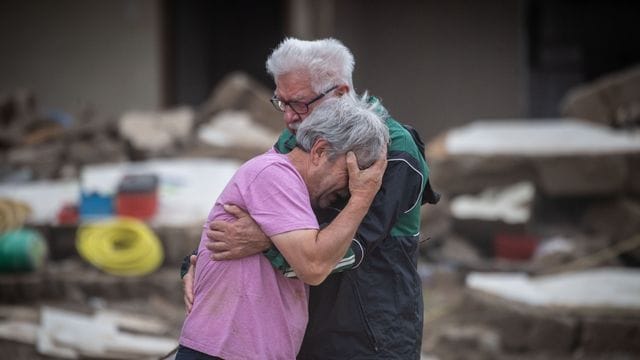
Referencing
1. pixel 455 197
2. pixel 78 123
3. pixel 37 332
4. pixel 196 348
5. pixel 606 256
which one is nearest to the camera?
pixel 196 348

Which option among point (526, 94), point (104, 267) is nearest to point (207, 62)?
point (526, 94)

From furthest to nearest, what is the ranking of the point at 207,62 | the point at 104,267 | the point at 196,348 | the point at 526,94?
the point at 207,62
the point at 526,94
the point at 104,267
the point at 196,348

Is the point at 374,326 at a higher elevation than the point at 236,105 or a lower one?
higher

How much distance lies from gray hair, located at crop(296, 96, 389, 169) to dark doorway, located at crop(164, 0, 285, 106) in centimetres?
994

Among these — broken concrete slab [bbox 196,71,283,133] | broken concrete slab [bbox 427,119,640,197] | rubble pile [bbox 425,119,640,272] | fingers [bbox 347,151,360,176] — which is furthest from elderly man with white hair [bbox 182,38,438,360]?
broken concrete slab [bbox 196,71,283,133]

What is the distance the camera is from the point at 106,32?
12.3 m

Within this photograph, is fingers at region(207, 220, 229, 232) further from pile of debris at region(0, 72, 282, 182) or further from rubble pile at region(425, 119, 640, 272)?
pile of debris at region(0, 72, 282, 182)

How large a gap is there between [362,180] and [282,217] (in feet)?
0.89

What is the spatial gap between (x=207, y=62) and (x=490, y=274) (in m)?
6.73

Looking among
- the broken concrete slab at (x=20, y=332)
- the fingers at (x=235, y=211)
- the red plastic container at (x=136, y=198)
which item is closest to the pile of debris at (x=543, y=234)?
the red plastic container at (x=136, y=198)

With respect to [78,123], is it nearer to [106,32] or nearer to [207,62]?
[106,32]

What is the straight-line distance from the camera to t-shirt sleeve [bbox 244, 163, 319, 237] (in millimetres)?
2912

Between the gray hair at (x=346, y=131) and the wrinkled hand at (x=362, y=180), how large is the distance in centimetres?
2

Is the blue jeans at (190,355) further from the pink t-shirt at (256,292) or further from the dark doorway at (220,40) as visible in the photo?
the dark doorway at (220,40)
